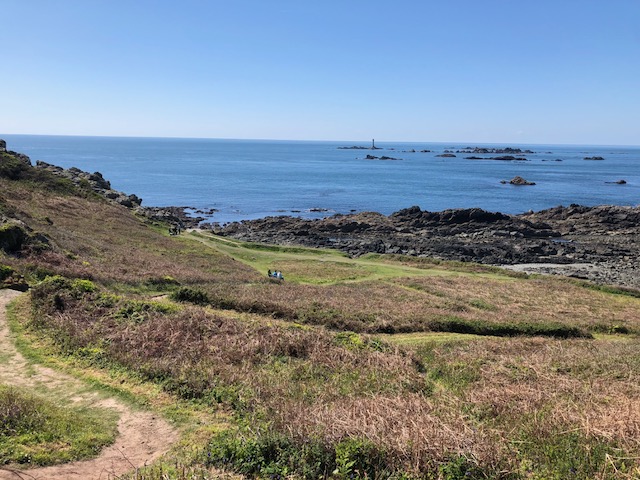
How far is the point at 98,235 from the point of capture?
4541 cm

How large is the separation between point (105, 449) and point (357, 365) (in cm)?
827

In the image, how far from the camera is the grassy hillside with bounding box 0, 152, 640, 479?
8500 millimetres

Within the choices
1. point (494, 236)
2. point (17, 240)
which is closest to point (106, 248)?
point (17, 240)

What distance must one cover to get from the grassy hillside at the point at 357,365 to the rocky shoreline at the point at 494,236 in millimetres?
21666

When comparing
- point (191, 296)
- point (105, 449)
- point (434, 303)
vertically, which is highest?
point (105, 449)

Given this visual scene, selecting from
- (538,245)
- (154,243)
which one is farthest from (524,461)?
(538,245)

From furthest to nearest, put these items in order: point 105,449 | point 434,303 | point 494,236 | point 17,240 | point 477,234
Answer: point 477,234 → point 494,236 → point 434,303 → point 17,240 → point 105,449

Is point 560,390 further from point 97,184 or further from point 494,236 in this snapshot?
point 97,184

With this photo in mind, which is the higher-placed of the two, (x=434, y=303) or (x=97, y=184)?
(x=97, y=184)

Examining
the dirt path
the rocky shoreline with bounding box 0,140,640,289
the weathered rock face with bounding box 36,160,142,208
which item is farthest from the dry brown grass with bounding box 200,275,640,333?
the weathered rock face with bounding box 36,160,142,208

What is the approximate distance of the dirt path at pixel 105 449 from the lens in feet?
27.7

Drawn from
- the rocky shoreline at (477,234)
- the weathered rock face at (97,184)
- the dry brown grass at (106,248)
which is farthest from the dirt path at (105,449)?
the weathered rock face at (97,184)

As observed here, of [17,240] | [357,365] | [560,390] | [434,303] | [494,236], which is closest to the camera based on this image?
[560,390]

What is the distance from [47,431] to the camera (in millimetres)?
9570
